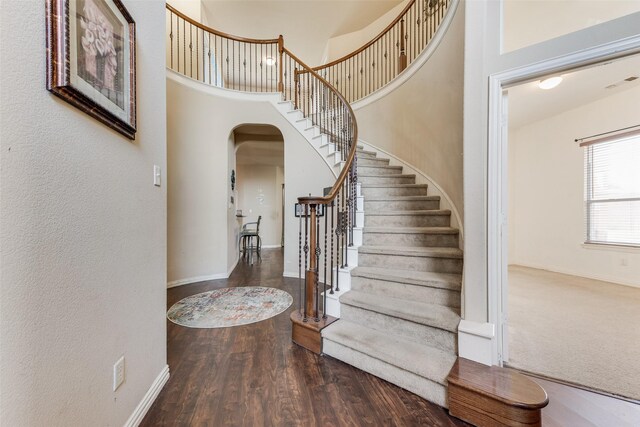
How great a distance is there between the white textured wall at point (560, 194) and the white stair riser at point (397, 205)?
277cm

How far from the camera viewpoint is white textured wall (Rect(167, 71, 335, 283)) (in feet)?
11.4

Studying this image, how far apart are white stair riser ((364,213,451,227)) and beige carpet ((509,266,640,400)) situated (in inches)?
43.7

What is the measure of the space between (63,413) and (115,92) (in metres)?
1.18

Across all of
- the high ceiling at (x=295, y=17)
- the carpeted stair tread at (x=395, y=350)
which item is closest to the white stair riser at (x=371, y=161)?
the carpeted stair tread at (x=395, y=350)

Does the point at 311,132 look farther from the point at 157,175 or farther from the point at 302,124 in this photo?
the point at 157,175

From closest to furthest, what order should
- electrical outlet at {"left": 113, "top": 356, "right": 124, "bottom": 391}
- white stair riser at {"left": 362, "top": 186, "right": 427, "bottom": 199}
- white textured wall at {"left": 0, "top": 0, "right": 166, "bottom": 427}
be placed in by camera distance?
white textured wall at {"left": 0, "top": 0, "right": 166, "bottom": 427} < electrical outlet at {"left": 113, "top": 356, "right": 124, "bottom": 391} < white stair riser at {"left": 362, "top": 186, "right": 427, "bottom": 199}

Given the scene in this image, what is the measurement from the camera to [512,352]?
1844 mm

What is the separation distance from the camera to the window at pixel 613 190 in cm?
359

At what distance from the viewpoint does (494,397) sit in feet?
3.86

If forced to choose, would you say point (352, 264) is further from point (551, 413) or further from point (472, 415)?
point (551, 413)

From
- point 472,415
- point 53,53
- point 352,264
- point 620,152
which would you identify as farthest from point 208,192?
point 620,152

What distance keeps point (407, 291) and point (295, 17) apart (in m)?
5.54

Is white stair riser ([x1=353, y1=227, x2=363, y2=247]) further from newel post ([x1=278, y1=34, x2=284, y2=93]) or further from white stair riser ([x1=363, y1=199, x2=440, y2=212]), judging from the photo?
newel post ([x1=278, y1=34, x2=284, y2=93])

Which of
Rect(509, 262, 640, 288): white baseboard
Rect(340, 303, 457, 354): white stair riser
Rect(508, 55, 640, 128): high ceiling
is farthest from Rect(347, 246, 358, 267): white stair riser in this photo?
Rect(509, 262, 640, 288): white baseboard
